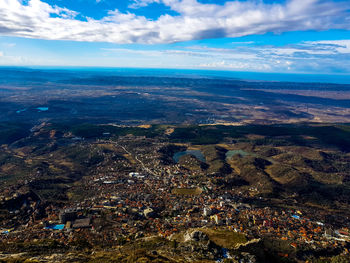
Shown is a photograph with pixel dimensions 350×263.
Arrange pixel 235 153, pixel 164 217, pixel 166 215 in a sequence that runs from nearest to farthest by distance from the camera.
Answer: pixel 164 217, pixel 166 215, pixel 235 153

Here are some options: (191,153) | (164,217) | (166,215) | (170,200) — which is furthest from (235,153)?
(164,217)

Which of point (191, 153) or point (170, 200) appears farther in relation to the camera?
point (191, 153)

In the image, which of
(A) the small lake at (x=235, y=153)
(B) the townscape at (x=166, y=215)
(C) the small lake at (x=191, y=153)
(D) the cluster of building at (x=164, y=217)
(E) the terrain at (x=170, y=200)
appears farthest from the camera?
(A) the small lake at (x=235, y=153)

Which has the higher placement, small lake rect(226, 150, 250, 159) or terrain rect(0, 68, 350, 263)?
terrain rect(0, 68, 350, 263)

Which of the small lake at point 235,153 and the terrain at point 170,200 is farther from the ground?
the terrain at point 170,200

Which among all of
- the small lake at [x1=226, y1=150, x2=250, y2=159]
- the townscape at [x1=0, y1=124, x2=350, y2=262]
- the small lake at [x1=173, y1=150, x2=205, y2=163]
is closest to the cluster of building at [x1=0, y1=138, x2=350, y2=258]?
the townscape at [x1=0, y1=124, x2=350, y2=262]

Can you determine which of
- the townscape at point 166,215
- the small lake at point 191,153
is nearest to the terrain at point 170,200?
the townscape at point 166,215

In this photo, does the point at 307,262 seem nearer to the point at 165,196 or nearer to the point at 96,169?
the point at 165,196

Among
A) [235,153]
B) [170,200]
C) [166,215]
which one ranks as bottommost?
[235,153]

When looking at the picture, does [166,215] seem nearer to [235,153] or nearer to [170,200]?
[170,200]

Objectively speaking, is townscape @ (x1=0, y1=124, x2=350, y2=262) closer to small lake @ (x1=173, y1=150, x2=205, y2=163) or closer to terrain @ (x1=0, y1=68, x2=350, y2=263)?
terrain @ (x1=0, y1=68, x2=350, y2=263)

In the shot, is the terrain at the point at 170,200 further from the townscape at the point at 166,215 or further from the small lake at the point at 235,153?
the small lake at the point at 235,153
